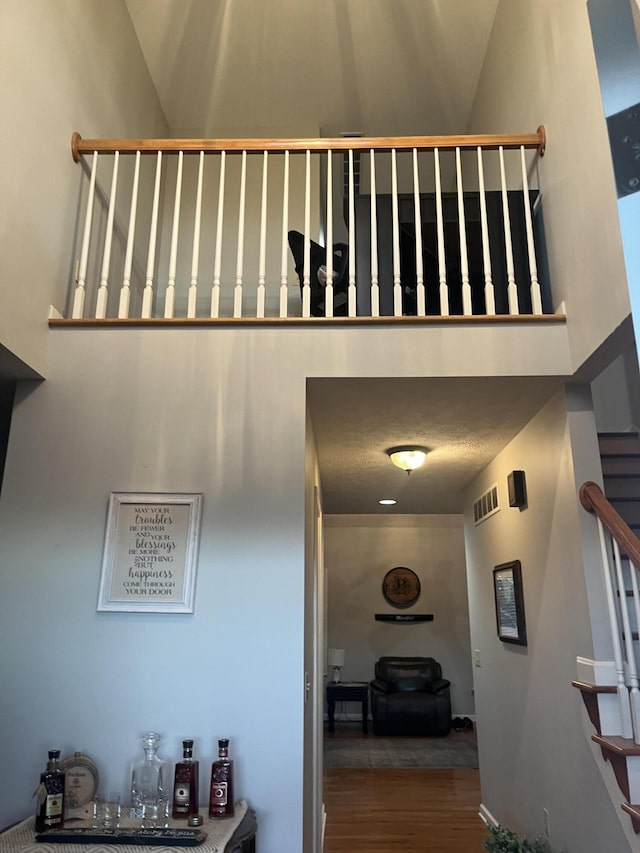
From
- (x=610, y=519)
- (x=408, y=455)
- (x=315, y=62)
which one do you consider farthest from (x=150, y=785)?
(x=315, y=62)

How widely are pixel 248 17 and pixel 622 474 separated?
12.5ft

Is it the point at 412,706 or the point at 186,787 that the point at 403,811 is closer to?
the point at 412,706

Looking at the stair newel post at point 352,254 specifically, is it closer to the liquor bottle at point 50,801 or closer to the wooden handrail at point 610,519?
the wooden handrail at point 610,519

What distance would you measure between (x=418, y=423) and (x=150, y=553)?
61.0 inches

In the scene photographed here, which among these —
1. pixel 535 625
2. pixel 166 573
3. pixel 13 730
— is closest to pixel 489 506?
pixel 535 625

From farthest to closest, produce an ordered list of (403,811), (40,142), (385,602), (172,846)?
(385,602) < (403,811) < (40,142) < (172,846)

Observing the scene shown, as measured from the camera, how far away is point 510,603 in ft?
11.9

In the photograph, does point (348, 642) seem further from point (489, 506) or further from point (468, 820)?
point (489, 506)

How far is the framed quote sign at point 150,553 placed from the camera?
7.99 feet

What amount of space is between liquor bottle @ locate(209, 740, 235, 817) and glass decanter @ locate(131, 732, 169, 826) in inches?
6.6

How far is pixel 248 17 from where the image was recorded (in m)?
4.18

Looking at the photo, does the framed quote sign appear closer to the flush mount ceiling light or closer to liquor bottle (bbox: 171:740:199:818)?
liquor bottle (bbox: 171:740:199:818)

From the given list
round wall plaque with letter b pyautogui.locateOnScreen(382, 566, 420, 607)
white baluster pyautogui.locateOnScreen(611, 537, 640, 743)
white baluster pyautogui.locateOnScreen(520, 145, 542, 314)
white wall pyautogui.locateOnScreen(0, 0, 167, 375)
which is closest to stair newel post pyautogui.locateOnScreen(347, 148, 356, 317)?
white baluster pyautogui.locateOnScreen(520, 145, 542, 314)

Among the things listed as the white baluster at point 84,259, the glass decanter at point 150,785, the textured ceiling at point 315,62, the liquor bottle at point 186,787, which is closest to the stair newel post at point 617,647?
the liquor bottle at point 186,787
